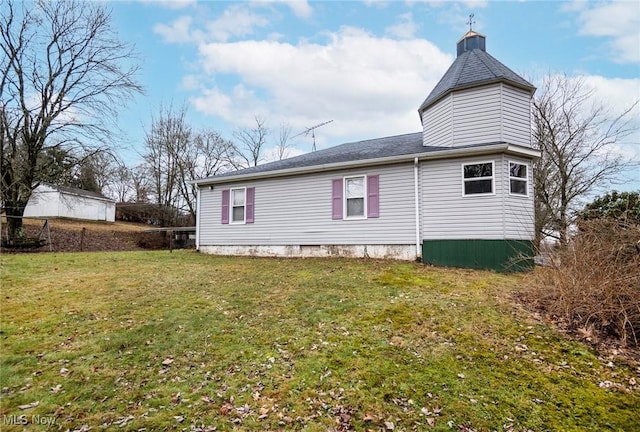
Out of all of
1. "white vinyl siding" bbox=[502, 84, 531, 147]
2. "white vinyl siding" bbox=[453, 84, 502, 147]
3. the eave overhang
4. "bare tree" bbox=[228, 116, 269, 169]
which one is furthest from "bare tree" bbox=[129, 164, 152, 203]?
"white vinyl siding" bbox=[502, 84, 531, 147]

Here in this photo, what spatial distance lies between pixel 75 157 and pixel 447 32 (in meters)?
17.9

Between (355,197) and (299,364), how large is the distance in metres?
7.73

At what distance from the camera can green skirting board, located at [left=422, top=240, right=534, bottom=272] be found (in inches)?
350

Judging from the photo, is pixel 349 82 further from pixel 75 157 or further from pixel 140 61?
pixel 75 157

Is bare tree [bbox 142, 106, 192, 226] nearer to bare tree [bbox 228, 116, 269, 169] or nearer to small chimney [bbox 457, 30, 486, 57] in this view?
bare tree [bbox 228, 116, 269, 169]

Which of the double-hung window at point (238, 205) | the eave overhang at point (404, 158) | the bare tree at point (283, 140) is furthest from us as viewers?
the bare tree at point (283, 140)

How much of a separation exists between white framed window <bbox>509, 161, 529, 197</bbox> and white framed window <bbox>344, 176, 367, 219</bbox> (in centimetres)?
424

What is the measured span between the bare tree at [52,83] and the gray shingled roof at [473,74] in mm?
14514

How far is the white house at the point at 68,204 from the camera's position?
24.8m

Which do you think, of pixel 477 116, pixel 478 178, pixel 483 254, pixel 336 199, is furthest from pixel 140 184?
pixel 483 254

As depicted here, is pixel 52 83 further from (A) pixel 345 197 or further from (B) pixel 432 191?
(B) pixel 432 191

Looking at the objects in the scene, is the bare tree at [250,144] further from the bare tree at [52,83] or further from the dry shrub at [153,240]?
the bare tree at [52,83]

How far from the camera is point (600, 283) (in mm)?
4637

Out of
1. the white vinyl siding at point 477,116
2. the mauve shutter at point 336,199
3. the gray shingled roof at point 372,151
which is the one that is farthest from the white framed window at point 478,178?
the mauve shutter at point 336,199
